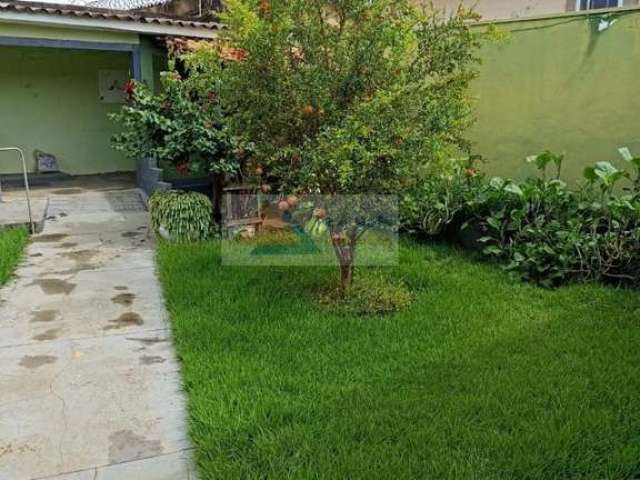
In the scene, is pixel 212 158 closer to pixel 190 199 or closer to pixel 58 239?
pixel 190 199

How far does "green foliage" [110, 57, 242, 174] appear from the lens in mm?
6758

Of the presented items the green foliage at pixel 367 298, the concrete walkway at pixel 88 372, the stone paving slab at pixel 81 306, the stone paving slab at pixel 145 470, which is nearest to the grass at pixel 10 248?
the concrete walkway at pixel 88 372

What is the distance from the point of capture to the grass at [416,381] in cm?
265

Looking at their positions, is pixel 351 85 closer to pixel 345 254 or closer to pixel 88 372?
pixel 345 254

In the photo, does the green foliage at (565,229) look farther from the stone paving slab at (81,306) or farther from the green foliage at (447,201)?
the stone paving slab at (81,306)

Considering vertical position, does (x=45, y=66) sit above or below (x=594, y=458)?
above

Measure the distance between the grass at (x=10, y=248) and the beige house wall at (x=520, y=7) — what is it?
6056 millimetres

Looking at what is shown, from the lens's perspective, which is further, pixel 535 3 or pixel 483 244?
pixel 535 3

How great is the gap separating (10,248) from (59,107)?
5.24m

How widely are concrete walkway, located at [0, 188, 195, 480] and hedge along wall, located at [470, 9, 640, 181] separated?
13.6 ft

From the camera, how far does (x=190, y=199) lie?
685 cm

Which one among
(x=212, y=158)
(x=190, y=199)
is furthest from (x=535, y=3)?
(x=190, y=199)

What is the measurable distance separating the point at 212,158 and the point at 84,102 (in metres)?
5.25

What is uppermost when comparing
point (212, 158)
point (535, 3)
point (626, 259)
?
point (535, 3)
